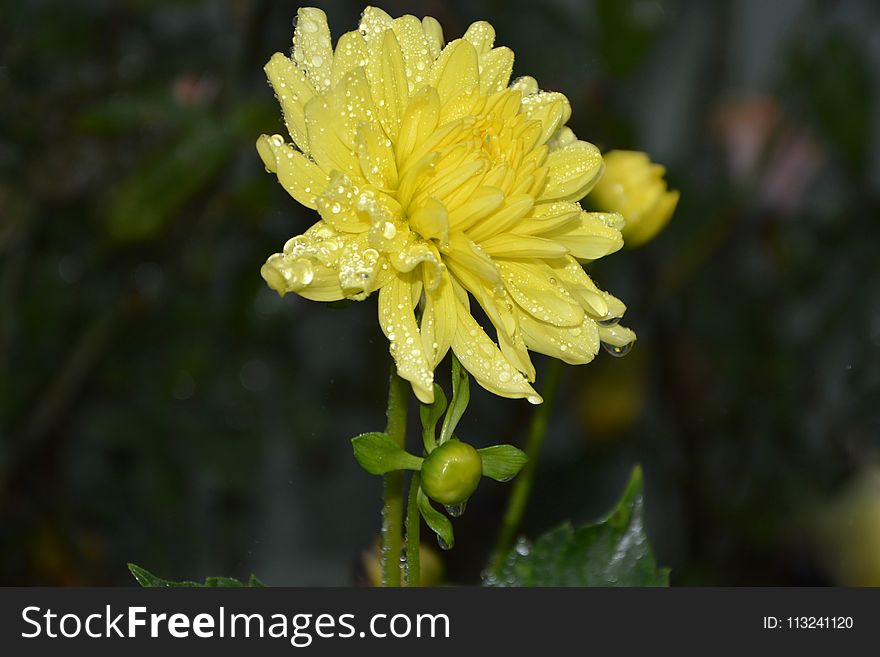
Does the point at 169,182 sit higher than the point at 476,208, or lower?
higher

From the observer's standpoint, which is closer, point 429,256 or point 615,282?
point 429,256

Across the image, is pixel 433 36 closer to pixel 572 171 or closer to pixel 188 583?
pixel 572 171

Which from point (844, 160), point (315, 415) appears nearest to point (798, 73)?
point (844, 160)

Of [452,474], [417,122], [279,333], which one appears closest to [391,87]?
[417,122]

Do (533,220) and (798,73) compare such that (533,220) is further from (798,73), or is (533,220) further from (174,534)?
(798,73)

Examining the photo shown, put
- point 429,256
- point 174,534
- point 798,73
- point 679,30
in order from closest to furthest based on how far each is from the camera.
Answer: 1. point 429,256
2. point 174,534
3. point 798,73
4. point 679,30
